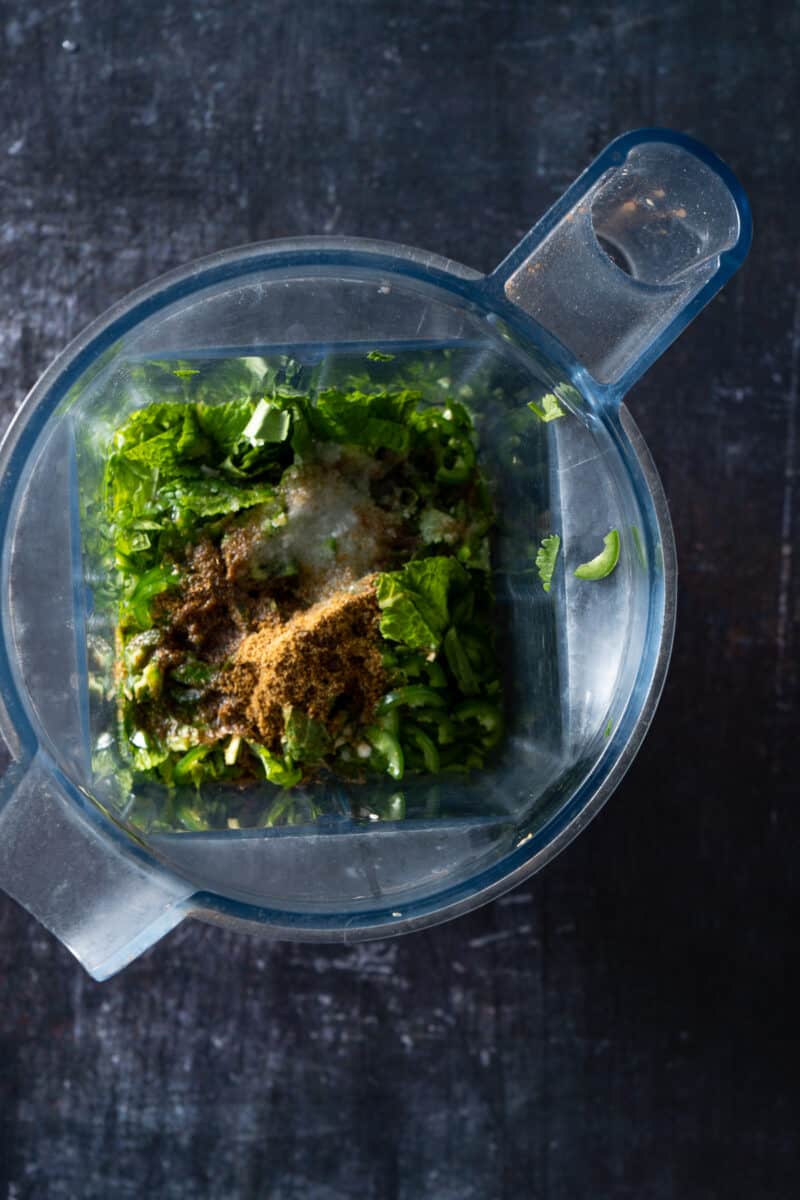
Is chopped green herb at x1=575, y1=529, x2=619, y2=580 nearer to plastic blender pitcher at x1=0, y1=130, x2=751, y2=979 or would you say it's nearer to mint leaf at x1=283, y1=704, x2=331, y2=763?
plastic blender pitcher at x1=0, y1=130, x2=751, y2=979

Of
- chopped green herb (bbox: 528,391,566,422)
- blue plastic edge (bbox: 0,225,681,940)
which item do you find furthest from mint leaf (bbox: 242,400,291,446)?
chopped green herb (bbox: 528,391,566,422)

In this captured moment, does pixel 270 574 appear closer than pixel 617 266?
No

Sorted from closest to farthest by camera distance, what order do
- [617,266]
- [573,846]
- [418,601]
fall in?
[617,266] → [418,601] → [573,846]

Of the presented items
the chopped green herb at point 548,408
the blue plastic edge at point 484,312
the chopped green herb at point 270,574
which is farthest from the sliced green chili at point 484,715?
the chopped green herb at point 548,408

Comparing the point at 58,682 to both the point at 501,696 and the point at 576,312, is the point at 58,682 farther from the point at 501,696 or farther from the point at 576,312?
the point at 576,312

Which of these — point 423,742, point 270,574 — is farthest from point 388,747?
point 270,574

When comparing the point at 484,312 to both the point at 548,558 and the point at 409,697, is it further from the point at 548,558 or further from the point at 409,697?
the point at 409,697
